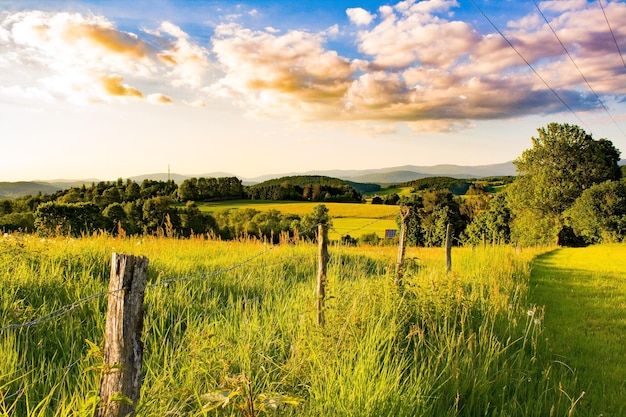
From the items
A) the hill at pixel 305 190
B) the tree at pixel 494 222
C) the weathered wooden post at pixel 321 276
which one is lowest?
the tree at pixel 494 222

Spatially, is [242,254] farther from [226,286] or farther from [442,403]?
[442,403]

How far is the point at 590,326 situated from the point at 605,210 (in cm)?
3063

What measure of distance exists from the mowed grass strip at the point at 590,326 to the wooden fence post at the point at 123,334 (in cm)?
398

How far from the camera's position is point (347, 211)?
225ft

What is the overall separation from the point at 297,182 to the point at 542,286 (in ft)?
269

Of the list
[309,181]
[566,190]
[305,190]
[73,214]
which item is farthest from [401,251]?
[309,181]

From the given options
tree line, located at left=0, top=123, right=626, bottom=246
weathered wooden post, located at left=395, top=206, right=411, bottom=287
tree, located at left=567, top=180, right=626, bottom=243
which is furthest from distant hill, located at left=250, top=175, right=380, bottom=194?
weathered wooden post, located at left=395, top=206, right=411, bottom=287

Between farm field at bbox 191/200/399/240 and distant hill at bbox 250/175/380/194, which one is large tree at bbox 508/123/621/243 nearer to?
farm field at bbox 191/200/399/240

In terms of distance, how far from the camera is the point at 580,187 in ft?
122

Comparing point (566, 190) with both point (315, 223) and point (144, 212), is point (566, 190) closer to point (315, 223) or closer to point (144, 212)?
point (315, 223)

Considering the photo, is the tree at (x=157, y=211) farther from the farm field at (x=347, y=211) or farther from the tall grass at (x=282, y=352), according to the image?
the tall grass at (x=282, y=352)

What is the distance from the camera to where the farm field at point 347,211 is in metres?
58.8

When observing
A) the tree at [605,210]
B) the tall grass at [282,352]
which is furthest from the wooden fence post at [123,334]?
the tree at [605,210]

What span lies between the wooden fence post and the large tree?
39620mm
